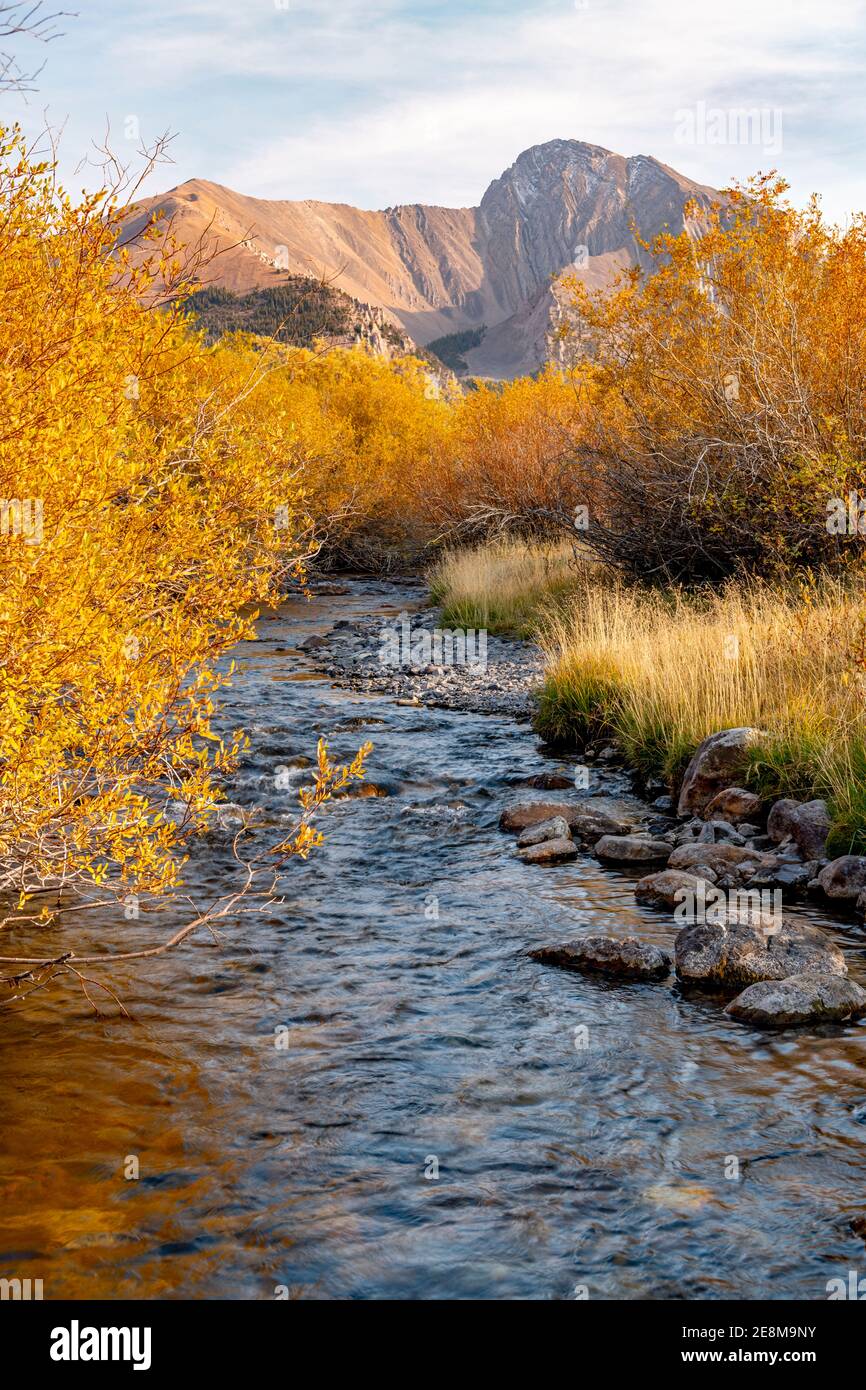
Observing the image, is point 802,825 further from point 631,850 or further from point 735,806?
point 631,850

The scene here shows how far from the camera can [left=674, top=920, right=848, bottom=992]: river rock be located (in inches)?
214

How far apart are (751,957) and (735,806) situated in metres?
2.48

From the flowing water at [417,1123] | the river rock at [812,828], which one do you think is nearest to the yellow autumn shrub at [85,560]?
the flowing water at [417,1123]

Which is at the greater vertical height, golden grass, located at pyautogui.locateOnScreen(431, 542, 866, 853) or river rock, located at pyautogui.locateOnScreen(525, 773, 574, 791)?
golden grass, located at pyautogui.locateOnScreen(431, 542, 866, 853)

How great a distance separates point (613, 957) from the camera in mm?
5766

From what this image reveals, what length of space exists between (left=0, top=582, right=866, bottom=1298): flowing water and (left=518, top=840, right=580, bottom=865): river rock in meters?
0.77

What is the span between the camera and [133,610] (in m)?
4.93

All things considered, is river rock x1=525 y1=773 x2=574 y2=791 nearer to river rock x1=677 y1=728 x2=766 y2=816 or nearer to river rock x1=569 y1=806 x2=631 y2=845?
river rock x1=569 y1=806 x2=631 y2=845

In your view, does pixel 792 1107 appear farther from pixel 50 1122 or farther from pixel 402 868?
pixel 402 868

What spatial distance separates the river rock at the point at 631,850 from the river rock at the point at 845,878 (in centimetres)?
115

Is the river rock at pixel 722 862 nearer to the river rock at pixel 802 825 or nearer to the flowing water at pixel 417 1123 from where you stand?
the river rock at pixel 802 825

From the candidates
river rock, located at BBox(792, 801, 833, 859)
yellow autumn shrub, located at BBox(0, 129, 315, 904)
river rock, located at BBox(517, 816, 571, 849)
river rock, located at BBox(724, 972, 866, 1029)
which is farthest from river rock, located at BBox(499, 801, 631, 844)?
yellow autumn shrub, located at BBox(0, 129, 315, 904)

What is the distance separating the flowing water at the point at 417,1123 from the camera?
3.53 metres

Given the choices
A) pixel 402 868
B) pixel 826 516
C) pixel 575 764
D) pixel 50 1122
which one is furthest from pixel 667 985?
pixel 826 516
